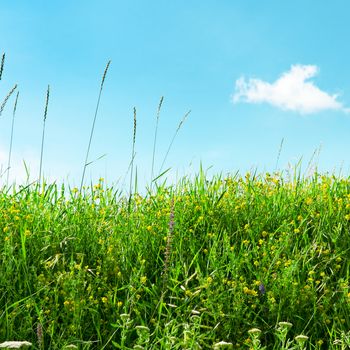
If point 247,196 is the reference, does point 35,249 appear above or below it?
below

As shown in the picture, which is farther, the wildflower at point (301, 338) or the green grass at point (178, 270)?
the green grass at point (178, 270)

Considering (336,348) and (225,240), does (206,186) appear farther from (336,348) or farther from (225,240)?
(336,348)

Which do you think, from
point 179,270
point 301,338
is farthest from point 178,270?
point 301,338

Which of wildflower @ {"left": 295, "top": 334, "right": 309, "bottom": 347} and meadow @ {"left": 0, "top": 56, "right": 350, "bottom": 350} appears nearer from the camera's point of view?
wildflower @ {"left": 295, "top": 334, "right": 309, "bottom": 347}

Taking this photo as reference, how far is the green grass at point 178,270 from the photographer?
3.77 m

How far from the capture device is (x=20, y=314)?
3.93 metres

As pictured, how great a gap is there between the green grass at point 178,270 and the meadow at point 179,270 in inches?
0.5

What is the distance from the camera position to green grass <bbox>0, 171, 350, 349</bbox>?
377 centimetres

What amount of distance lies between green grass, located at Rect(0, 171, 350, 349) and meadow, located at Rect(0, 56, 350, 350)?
0.04ft

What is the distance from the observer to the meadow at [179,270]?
3756mm

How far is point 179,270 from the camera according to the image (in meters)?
4.15

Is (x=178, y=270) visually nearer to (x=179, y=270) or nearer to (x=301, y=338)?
(x=179, y=270)

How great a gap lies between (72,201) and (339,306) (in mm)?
2654

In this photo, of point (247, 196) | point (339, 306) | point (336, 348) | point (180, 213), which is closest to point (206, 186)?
point (247, 196)
